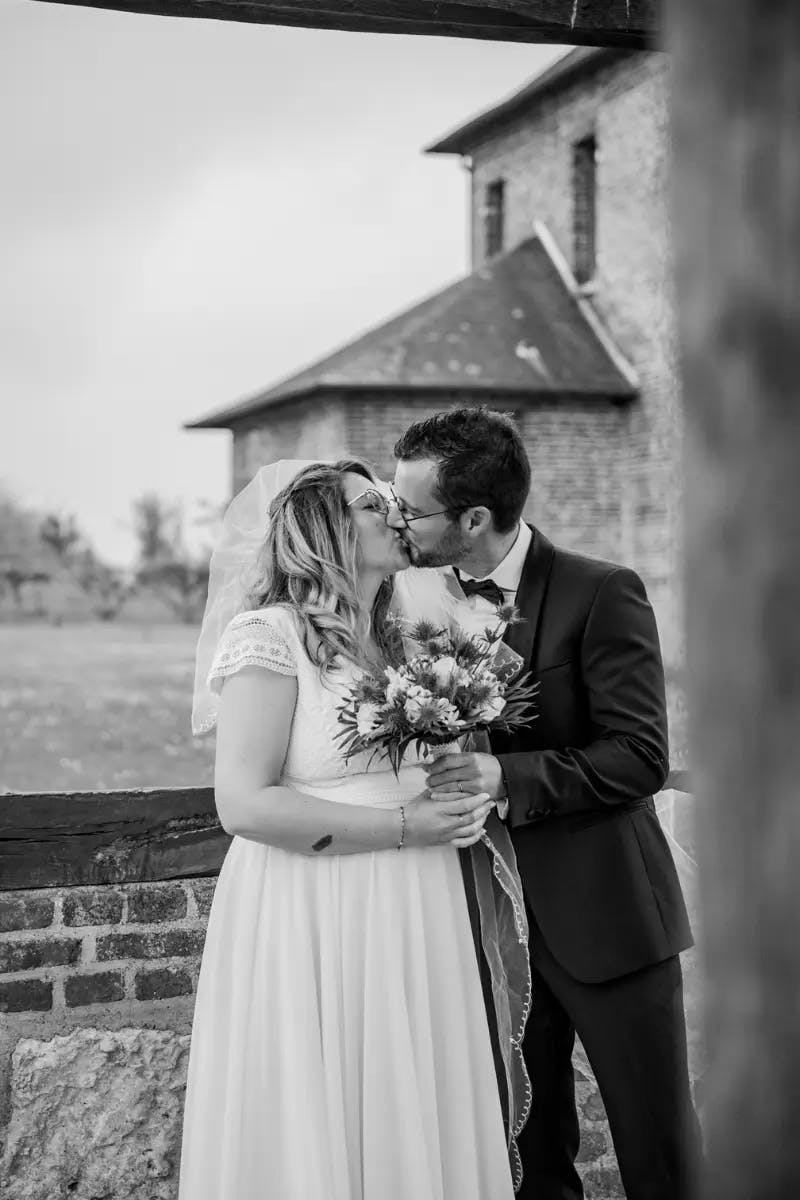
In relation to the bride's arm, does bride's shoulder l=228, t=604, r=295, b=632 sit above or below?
above

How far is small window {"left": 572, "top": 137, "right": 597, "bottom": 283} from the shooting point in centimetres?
2281

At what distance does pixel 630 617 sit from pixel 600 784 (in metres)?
0.39

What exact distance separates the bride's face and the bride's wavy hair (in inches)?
0.7

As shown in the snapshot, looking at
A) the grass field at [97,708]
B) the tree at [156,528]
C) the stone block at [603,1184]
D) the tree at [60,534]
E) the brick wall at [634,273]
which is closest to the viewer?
the stone block at [603,1184]

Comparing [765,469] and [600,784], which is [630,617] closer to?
[600,784]

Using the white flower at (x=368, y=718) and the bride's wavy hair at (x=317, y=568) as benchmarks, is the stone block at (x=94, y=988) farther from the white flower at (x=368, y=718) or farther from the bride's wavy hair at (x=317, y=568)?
the white flower at (x=368, y=718)

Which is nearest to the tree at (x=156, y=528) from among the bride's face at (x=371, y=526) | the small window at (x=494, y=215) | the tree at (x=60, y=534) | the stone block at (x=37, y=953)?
the tree at (x=60, y=534)

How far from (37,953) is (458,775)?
1.36 meters

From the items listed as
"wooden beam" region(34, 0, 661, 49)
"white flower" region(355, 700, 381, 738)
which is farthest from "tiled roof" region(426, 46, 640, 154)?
"white flower" region(355, 700, 381, 738)

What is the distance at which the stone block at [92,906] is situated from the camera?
136 inches

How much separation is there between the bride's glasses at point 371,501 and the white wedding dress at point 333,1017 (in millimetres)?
311

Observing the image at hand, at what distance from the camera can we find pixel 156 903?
11.6 feet

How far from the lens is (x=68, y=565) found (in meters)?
41.7

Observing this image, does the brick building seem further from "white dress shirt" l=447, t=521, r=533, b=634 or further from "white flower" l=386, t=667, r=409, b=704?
"white flower" l=386, t=667, r=409, b=704
